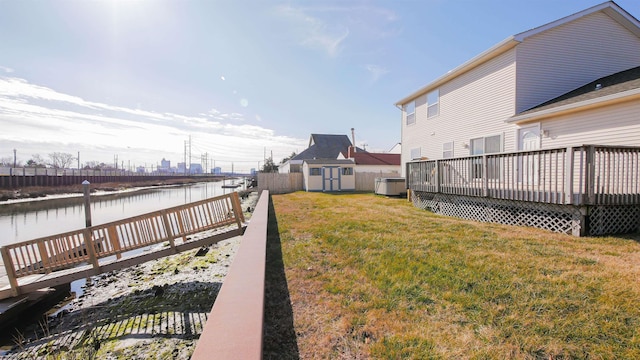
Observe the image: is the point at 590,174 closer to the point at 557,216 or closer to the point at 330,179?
the point at 557,216

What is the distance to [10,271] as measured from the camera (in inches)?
224

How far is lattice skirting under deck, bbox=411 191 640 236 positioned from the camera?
5.29 meters

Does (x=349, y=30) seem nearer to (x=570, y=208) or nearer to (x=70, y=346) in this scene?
(x=570, y=208)

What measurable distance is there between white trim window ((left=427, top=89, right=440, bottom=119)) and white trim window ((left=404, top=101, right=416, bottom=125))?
123 cm

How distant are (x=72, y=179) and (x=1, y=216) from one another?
29.5 metres

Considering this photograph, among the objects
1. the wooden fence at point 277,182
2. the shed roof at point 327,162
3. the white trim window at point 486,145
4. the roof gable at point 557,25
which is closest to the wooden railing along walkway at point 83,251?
the white trim window at point 486,145

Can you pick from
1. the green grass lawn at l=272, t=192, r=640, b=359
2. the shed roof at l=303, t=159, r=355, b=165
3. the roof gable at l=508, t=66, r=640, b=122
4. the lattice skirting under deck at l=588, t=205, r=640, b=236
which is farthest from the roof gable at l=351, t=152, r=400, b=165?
the green grass lawn at l=272, t=192, r=640, b=359

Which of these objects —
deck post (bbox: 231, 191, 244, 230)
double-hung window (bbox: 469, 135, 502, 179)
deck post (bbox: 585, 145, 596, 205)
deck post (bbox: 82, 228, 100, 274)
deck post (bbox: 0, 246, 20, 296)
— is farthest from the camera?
deck post (bbox: 231, 191, 244, 230)

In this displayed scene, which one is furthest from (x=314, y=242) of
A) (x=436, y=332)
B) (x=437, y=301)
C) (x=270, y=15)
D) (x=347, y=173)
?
(x=347, y=173)

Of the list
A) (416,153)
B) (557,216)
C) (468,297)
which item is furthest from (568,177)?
(416,153)

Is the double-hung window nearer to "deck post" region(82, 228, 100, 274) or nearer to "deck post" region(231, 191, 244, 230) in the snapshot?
"deck post" region(231, 191, 244, 230)

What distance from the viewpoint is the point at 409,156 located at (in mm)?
14984

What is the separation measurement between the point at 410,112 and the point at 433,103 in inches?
79.3

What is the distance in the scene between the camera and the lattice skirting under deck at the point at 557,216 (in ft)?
17.4
